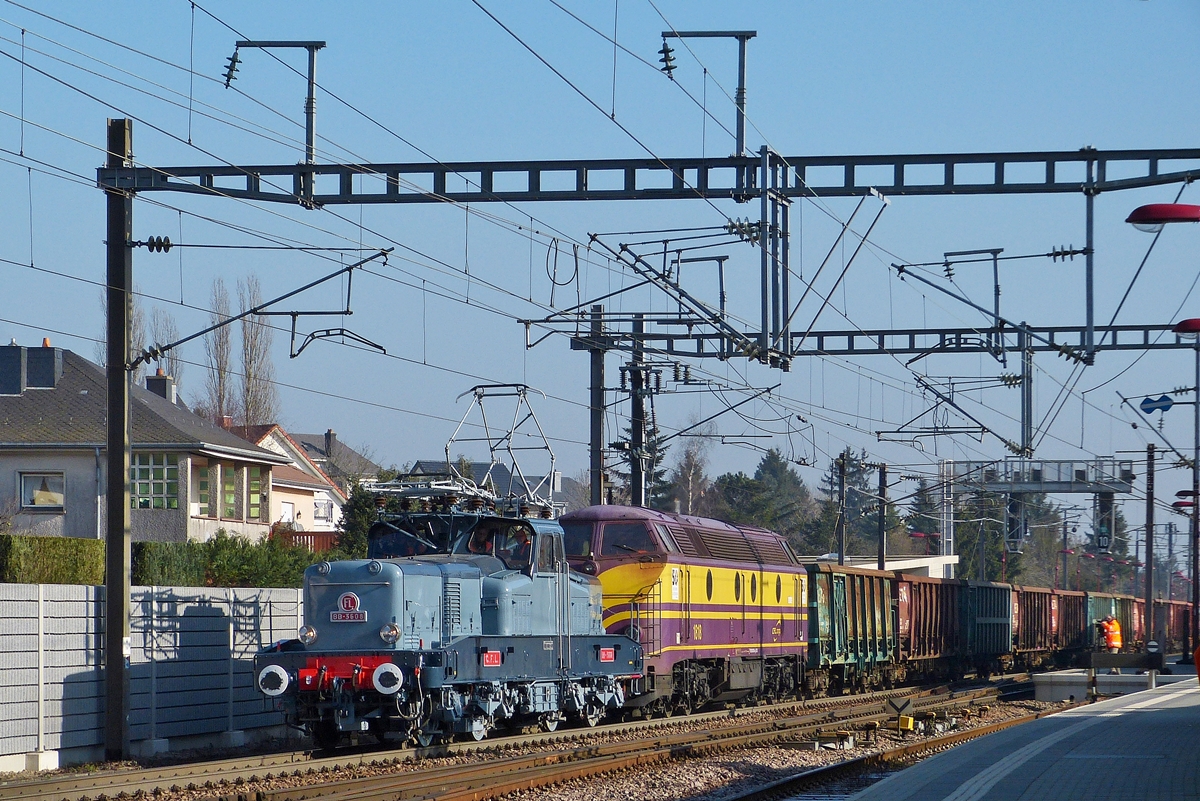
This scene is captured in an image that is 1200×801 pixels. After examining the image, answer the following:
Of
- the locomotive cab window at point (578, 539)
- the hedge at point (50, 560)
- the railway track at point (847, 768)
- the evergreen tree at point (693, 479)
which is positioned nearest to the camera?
the railway track at point (847, 768)

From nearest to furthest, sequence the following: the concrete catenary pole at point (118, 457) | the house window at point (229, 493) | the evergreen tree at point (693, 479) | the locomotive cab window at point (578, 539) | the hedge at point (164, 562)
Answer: the concrete catenary pole at point (118, 457), the locomotive cab window at point (578, 539), the hedge at point (164, 562), the house window at point (229, 493), the evergreen tree at point (693, 479)

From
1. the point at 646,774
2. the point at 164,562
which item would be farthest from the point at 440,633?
the point at 164,562

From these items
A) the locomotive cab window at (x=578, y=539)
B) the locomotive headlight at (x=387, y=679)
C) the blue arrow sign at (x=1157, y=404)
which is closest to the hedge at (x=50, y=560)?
the locomotive cab window at (x=578, y=539)

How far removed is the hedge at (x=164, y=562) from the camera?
2497cm

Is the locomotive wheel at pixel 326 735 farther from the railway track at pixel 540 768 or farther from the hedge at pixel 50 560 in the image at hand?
the hedge at pixel 50 560

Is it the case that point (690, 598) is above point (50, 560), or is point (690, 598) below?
below

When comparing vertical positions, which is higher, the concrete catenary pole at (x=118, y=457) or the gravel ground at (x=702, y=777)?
the concrete catenary pole at (x=118, y=457)

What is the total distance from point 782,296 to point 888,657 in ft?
60.7

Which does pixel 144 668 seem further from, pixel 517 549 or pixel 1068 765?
pixel 1068 765

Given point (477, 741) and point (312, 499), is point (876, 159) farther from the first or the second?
point (312, 499)

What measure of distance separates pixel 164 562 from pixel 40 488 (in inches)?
570

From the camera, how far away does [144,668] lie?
59.9 feet

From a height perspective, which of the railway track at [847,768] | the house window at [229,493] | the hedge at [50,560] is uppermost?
the house window at [229,493]

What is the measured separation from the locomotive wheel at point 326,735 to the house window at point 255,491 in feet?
101
